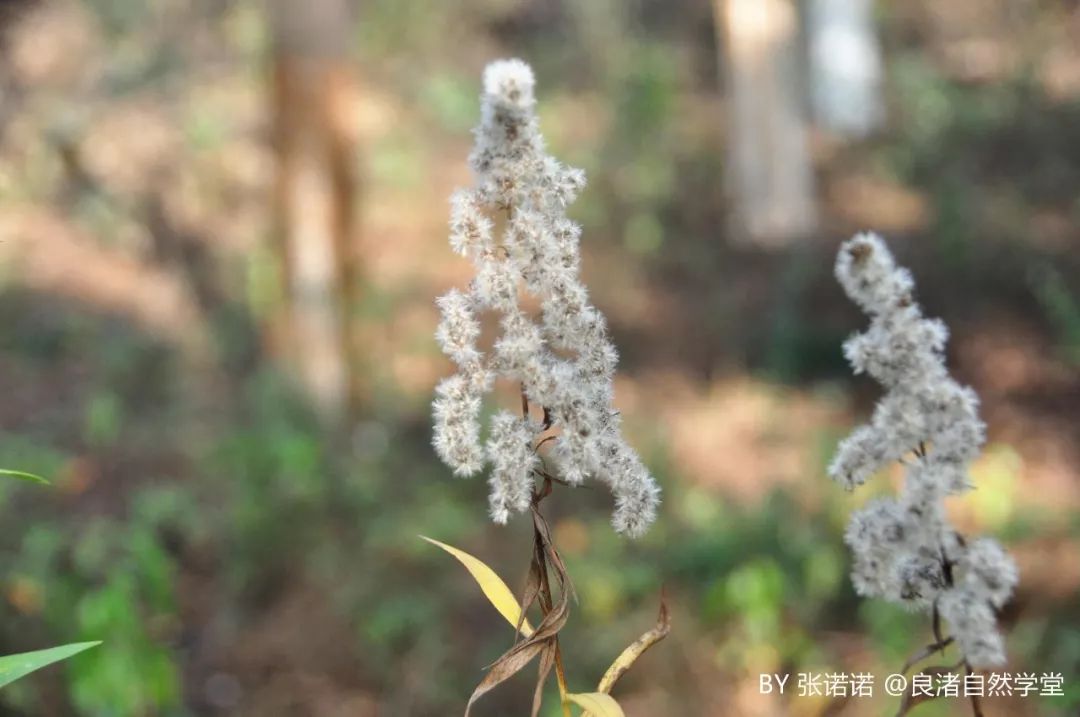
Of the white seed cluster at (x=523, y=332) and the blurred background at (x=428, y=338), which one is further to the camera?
the blurred background at (x=428, y=338)

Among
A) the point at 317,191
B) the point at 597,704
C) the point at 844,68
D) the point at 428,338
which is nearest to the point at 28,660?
the point at 597,704

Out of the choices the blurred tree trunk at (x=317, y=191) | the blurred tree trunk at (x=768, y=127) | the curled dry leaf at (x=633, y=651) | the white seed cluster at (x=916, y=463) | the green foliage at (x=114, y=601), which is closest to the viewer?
the white seed cluster at (x=916, y=463)

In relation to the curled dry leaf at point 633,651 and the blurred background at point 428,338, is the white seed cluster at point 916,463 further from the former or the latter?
the blurred background at point 428,338

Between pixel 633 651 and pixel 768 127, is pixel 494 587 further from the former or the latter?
pixel 768 127

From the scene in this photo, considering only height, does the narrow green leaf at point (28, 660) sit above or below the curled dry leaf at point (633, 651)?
above

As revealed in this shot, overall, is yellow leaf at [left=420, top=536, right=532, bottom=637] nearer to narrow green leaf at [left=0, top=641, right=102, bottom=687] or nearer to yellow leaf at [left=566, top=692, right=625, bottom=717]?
yellow leaf at [left=566, top=692, right=625, bottom=717]

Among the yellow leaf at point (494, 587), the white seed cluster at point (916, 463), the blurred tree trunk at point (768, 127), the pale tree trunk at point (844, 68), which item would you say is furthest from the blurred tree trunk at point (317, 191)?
the pale tree trunk at point (844, 68)

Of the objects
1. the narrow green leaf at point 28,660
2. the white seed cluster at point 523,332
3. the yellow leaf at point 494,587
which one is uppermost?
the white seed cluster at point 523,332

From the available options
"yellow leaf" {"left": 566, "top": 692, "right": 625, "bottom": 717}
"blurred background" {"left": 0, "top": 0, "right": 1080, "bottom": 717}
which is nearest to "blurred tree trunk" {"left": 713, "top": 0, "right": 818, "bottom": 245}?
"blurred background" {"left": 0, "top": 0, "right": 1080, "bottom": 717}

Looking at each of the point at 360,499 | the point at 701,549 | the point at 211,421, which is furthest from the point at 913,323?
the point at 211,421
